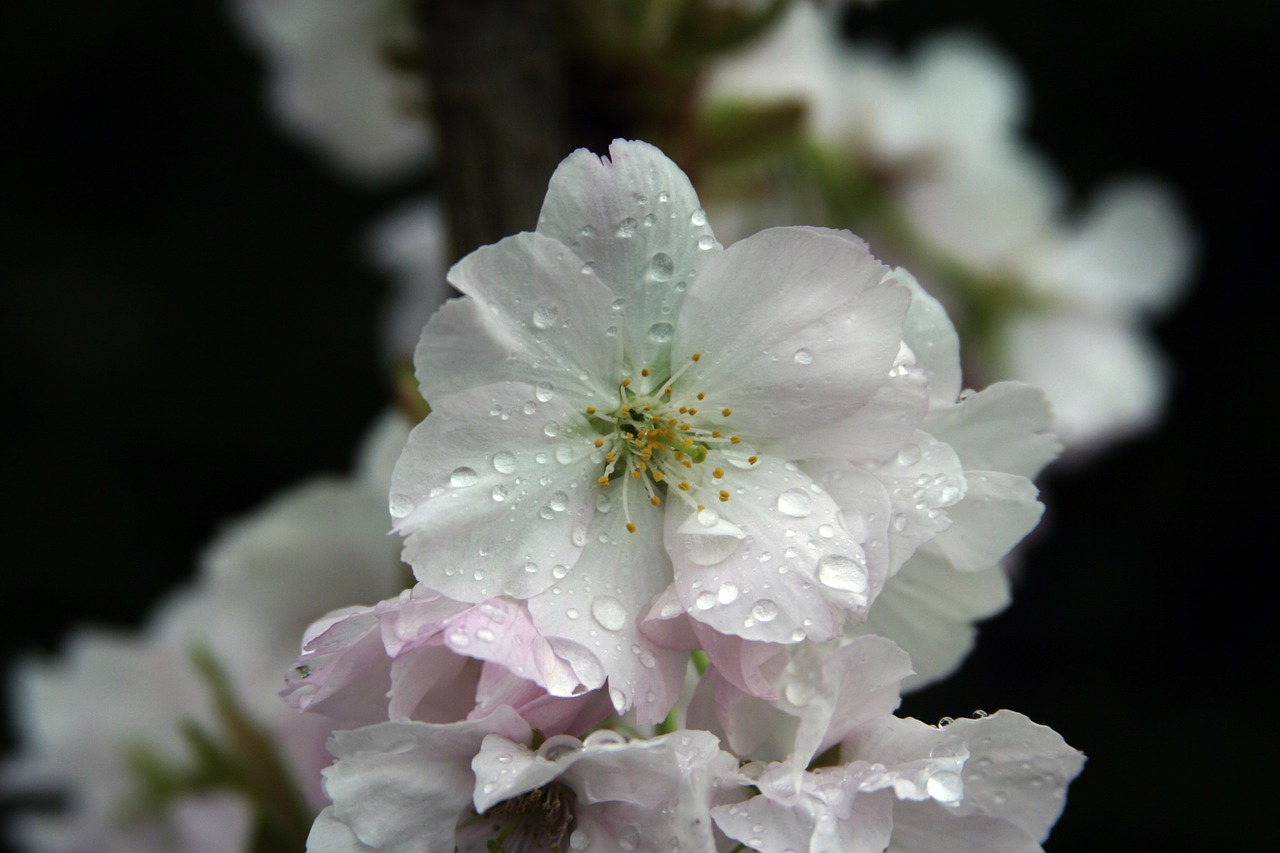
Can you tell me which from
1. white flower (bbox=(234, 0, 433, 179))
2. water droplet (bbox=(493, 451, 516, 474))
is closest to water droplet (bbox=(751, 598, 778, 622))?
water droplet (bbox=(493, 451, 516, 474))

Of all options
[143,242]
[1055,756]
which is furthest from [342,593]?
[143,242]

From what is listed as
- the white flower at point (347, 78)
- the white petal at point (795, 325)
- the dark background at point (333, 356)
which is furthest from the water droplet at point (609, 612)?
the dark background at point (333, 356)

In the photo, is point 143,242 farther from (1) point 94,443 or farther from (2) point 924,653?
(2) point 924,653

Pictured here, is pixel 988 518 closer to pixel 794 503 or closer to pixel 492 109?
pixel 794 503

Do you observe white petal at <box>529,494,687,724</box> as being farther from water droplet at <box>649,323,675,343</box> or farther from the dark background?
the dark background

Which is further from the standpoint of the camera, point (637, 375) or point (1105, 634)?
point (1105, 634)

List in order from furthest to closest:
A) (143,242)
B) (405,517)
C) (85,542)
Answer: (143,242)
(85,542)
(405,517)
